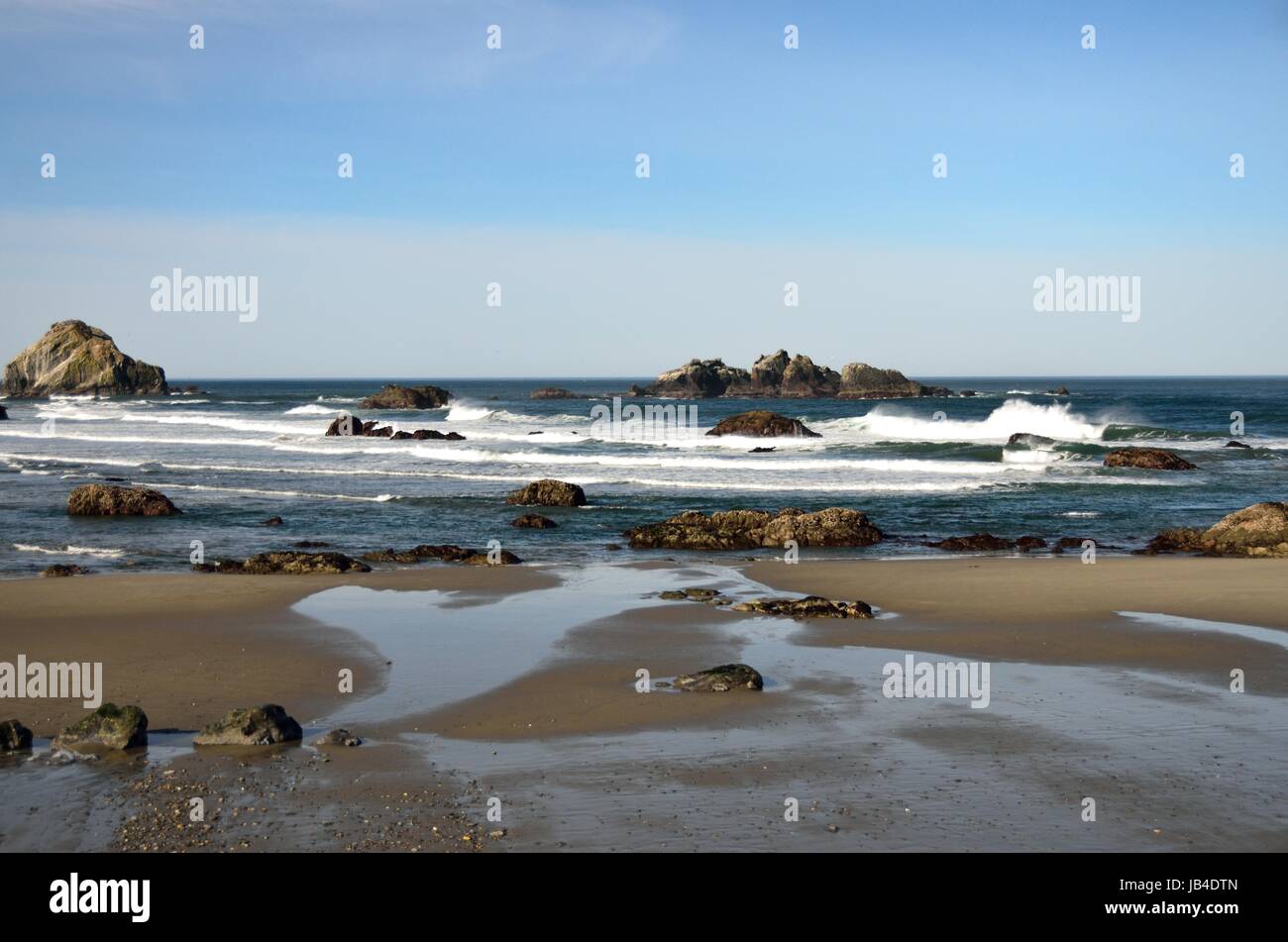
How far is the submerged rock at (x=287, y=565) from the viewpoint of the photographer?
1820cm

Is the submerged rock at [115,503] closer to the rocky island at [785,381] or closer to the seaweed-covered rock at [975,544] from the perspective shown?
the seaweed-covered rock at [975,544]

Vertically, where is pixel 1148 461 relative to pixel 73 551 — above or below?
above

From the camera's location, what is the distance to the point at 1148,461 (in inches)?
1430

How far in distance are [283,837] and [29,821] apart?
1.69m

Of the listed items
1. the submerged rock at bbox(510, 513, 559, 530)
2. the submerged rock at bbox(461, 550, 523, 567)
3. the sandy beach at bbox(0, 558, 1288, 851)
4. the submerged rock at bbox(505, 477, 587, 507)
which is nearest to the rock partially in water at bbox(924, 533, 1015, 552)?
the sandy beach at bbox(0, 558, 1288, 851)

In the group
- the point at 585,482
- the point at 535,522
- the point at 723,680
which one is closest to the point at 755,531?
the point at 535,522

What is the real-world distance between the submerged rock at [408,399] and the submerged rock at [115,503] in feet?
205

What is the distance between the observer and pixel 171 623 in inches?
549

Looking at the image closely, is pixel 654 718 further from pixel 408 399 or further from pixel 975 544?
pixel 408 399

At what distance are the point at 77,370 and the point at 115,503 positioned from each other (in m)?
109

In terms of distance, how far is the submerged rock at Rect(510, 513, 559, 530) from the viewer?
23938 mm
